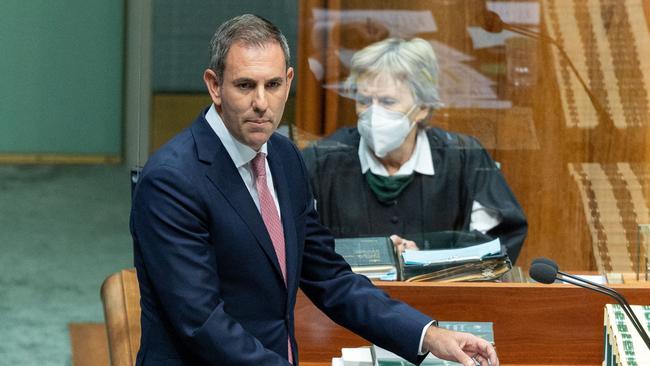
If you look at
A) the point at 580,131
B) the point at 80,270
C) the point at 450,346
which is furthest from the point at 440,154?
the point at 80,270

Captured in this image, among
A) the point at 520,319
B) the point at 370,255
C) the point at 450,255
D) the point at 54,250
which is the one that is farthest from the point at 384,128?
the point at 54,250

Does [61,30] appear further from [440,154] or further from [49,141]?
[440,154]

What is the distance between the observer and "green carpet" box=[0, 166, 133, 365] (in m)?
5.62

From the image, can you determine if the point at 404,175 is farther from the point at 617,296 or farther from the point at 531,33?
the point at 617,296

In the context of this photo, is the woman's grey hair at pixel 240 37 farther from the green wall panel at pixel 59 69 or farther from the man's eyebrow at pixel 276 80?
the green wall panel at pixel 59 69

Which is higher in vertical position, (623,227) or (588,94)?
(588,94)

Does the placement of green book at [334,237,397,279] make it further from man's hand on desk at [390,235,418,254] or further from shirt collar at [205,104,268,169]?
shirt collar at [205,104,268,169]

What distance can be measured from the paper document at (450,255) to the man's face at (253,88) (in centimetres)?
111

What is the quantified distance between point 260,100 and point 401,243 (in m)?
1.63

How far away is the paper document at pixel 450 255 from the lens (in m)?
3.37

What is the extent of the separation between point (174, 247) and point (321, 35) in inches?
85.4

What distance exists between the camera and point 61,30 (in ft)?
A: 27.2

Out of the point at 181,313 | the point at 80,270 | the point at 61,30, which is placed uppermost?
the point at 181,313

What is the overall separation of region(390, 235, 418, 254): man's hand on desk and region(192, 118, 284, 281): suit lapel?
1310 millimetres
